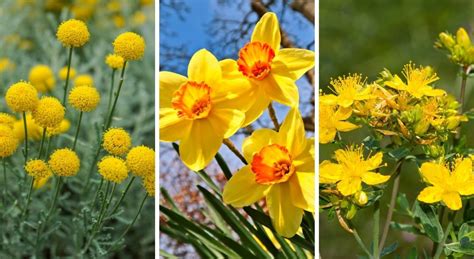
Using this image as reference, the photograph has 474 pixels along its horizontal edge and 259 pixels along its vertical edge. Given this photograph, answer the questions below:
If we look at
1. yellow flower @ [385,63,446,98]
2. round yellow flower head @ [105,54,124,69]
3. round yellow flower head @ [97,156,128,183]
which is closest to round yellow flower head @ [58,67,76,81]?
round yellow flower head @ [105,54,124,69]

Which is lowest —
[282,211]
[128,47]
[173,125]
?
[282,211]

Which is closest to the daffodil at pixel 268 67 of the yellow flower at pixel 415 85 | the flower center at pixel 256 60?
the flower center at pixel 256 60

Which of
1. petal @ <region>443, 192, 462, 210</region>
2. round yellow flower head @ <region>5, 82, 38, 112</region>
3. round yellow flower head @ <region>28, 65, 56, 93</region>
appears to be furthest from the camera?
round yellow flower head @ <region>28, 65, 56, 93</region>

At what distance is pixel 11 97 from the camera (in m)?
1.12

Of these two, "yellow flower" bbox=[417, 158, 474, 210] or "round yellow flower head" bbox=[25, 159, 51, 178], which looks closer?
"yellow flower" bbox=[417, 158, 474, 210]

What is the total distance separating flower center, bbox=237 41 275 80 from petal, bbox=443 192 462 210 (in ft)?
0.90

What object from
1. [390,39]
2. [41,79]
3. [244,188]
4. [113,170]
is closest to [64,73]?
[41,79]

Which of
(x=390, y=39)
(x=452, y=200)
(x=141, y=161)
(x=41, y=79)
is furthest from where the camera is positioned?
(x=390, y=39)

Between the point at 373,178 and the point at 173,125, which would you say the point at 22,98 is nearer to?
the point at 173,125

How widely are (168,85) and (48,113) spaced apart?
6.4 inches

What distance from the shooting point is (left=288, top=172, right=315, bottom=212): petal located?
1086mm

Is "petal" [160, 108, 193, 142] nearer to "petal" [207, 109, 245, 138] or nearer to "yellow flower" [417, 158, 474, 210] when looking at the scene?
"petal" [207, 109, 245, 138]

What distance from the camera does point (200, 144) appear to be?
3.62ft

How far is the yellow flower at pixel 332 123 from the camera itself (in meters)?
1.07
